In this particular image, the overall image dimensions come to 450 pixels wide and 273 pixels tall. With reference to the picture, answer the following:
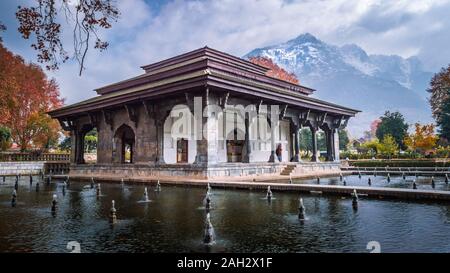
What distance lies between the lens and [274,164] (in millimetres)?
19062

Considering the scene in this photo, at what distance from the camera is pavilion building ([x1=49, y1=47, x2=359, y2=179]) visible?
16062 mm

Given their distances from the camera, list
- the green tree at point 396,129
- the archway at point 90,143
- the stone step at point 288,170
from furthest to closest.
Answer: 1. the archway at point 90,143
2. the green tree at point 396,129
3. the stone step at point 288,170

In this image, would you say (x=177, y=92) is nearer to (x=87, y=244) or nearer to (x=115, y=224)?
(x=115, y=224)

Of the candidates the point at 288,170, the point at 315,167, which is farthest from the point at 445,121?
the point at 288,170

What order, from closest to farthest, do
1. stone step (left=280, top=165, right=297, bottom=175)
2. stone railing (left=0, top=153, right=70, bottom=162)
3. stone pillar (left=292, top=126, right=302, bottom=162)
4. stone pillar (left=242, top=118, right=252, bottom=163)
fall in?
stone pillar (left=242, top=118, right=252, bottom=163)
stone step (left=280, top=165, right=297, bottom=175)
stone pillar (left=292, top=126, right=302, bottom=162)
stone railing (left=0, top=153, right=70, bottom=162)

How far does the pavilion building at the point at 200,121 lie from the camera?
16062 mm

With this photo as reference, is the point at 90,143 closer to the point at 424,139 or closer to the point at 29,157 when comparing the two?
the point at 29,157

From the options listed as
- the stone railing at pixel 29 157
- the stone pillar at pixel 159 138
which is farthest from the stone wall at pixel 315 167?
the stone railing at pixel 29 157

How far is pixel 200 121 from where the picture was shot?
16.1m

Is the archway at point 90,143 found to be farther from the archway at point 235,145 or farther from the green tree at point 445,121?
the green tree at point 445,121

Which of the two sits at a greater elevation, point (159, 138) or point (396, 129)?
point (396, 129)

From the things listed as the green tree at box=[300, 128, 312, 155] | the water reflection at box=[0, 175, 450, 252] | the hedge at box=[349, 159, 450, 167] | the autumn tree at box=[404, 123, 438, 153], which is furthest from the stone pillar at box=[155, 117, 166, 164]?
the green tree at box=[300, 128, 312, 155]

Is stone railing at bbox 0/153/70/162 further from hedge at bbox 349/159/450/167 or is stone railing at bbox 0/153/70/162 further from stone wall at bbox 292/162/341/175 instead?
hedge at bbox 349/159/450/167
